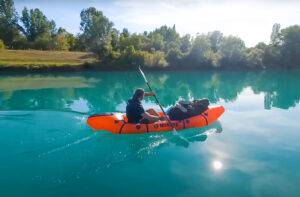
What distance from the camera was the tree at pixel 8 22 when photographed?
52.2m

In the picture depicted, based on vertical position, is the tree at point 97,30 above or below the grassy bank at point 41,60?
above

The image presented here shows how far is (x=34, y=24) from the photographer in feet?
185

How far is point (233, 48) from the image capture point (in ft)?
144

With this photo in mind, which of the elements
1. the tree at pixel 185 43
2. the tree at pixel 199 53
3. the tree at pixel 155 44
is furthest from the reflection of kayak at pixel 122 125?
the tree at pixel 155 44

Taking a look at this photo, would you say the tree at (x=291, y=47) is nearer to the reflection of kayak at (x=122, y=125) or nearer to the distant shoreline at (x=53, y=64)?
the distant shoreline at (x=53, y=64)

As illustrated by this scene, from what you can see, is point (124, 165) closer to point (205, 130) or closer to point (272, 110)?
point (205, 130)

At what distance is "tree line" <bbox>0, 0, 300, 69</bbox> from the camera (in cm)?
Result: 3969

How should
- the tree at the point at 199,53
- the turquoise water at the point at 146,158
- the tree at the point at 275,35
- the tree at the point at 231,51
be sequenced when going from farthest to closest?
the tree at the point at 275,35 < the tree at the point at 231,51 < the tree at the point at 199,53 < the turquoise water at the point at 146,158

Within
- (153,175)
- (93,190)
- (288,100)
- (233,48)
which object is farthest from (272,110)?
(233,48)

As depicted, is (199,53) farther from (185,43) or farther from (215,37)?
(215,37)

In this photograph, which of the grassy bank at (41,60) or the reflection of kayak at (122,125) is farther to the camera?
the grassy bank at (41,60)

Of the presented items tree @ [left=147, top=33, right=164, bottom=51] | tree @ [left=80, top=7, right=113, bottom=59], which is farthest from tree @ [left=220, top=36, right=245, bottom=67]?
tree @ [left=80, top=7, right=113, bottom=59]

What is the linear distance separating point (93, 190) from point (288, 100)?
15362mm

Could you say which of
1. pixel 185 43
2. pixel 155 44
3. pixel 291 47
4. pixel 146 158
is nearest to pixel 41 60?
pixel 155 44
